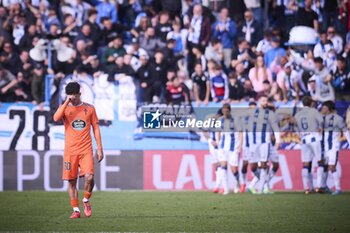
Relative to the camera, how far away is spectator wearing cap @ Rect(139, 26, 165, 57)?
24.0 m

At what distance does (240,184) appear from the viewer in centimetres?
2248

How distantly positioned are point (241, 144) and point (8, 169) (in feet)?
20.5

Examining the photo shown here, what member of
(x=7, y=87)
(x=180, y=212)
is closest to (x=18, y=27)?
(x=7, y=87)

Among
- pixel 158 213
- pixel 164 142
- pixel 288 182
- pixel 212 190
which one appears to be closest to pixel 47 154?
pixel 164 142

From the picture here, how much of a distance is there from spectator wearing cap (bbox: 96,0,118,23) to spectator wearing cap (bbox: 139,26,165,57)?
1.21 metres

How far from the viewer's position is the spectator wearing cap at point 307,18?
24500mm

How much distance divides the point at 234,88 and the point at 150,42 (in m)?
2.86

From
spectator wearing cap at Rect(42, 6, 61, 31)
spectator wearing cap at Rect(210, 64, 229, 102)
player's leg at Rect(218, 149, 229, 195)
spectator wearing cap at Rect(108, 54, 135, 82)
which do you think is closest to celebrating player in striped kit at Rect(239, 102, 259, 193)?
player's leg at Rect(218, 149, 229, 195)

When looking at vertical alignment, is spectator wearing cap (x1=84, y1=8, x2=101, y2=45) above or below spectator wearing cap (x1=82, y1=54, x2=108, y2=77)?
above

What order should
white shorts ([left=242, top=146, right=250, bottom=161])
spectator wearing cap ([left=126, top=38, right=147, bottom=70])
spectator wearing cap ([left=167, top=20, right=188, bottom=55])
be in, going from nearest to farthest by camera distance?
white shorts ([left=242, top=146, right=250, bottom=161])
spectator wearing cap ([left=126, top=38, right=147, bottom=70])
spectator wearing cap ([left=167, top=20, right=188, bottom=55])

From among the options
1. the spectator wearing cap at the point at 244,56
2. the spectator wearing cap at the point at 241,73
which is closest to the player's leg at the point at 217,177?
the spectator wearing cap at the point at 241,73

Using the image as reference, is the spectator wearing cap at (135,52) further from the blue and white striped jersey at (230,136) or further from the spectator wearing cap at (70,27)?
the blue and white striped jersey at (230,136)

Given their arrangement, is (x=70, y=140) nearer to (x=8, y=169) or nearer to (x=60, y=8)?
(x=8, y=169)

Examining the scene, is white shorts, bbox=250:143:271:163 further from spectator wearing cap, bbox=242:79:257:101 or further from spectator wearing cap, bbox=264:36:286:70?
spectator wearing cap, bbox=264:36:286:70
